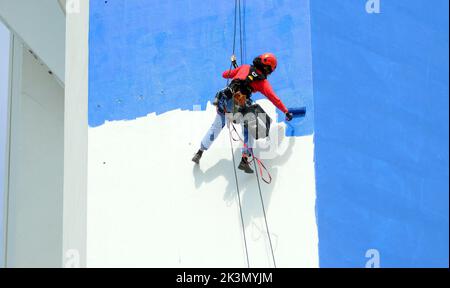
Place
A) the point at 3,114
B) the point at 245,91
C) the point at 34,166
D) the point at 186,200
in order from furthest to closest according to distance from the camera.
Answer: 1. the point at 34,166
2. the point at 3,114
3. the point at 186,200
4. the point at 245,91

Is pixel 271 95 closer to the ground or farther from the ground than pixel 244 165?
farther from the ground

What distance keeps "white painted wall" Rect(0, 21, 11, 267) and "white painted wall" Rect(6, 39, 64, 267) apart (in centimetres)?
12

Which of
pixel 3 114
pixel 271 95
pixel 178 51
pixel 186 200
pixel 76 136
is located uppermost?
pixel 178 51

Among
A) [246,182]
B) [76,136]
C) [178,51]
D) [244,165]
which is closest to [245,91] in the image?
[244,165]

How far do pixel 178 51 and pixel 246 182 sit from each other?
204cm

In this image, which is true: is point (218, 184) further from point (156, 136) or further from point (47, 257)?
point (47, 257)

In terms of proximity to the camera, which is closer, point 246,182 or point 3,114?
point 246,182

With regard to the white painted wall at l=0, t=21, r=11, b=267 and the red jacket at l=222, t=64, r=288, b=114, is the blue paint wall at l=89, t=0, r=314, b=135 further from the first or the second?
the white painted wall at l=0, t=21, r=11, b=267

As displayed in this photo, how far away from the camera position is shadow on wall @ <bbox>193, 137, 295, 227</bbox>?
32.7 feet

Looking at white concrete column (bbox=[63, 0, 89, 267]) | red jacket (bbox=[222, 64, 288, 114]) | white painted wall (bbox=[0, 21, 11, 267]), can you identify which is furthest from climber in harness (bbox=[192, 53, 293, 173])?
white painted wall (bbox=[0, 21, 11, 267])

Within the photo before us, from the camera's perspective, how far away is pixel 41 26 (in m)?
14.3

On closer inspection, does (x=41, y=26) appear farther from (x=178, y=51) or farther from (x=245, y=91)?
(x=245, y=91)

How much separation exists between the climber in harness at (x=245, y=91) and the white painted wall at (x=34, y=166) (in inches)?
172
